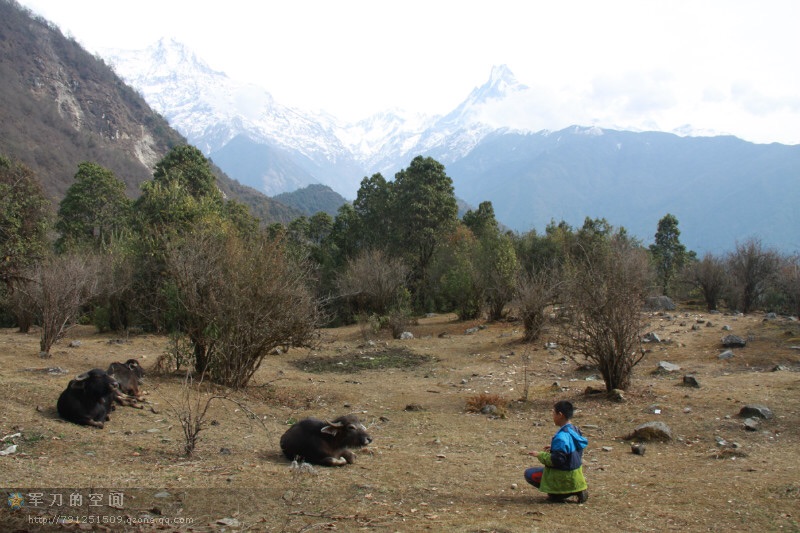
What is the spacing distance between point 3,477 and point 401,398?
7016 mm

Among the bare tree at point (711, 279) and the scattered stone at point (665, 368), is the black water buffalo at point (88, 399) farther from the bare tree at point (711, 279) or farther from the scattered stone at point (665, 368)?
the bare tree at point (711, 279)

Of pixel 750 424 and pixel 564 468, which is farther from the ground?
pixel 564 468

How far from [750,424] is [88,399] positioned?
9380mm

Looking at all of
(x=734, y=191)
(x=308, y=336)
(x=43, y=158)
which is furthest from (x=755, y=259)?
(x=734, y=191)

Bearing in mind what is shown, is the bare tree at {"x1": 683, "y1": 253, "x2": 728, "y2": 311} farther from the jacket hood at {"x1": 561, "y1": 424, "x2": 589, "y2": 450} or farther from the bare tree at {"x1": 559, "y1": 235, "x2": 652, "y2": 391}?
the jacket hood at {"x1": 561, "y1": 424, "x2": 589, "y2": 450}

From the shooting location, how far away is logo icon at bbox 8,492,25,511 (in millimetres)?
3520

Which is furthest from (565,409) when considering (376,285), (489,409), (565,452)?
(376,285)

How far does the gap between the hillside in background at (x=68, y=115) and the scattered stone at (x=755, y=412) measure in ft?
224

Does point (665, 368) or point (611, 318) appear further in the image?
point (665, 368)

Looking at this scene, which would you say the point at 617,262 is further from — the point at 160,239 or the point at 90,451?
the point at 160,239

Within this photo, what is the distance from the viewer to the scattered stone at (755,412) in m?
7.71

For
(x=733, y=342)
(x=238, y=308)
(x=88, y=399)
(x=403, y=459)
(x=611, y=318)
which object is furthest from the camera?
(x=733, y=342)

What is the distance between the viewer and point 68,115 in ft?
272

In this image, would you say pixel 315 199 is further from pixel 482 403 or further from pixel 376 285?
pixel 482 403
